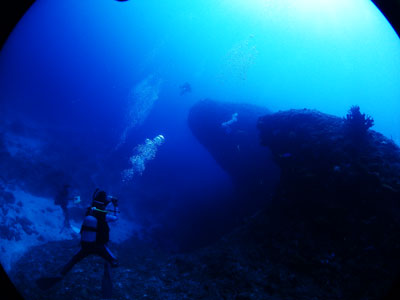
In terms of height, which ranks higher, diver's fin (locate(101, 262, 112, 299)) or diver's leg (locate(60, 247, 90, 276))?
diver's leg (locate(60, 247, 90, 276))

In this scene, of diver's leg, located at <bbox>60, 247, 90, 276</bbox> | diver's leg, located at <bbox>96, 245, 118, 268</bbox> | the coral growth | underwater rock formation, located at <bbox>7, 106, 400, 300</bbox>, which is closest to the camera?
diver's leg, located at <bbox>60, 247, 90, 276</bbox>

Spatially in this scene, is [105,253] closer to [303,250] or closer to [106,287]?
[106,287]

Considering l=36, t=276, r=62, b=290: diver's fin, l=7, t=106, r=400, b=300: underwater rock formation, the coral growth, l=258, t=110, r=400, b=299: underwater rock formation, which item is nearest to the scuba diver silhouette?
l=36, t=276, r=62, b=290: diver's fin

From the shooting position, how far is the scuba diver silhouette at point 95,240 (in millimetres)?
5727

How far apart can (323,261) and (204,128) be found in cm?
1679

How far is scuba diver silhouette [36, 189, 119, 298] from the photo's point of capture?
573 cm

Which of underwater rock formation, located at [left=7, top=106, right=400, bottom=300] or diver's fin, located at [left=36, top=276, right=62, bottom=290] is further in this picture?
underwater rock formation, located at [left=7, top=106, right=400, bottom=300]

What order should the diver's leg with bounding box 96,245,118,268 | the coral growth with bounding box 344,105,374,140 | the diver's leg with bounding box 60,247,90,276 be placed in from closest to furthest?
the diver's leg with bounding box 60,247,90,276, the diver's leg with bounding box 96,245,118,268, the coral growth with bounding box 344,105,374,140

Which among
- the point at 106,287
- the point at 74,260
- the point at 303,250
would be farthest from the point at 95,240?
the point at 303,250

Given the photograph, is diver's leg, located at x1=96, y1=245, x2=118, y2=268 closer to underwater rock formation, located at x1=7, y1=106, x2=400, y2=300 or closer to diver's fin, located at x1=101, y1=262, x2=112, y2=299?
diver's fin, located at x1=101, y1=262, x2=112, y2=299

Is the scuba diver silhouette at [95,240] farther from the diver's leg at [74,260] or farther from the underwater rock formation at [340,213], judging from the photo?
the underwater rock formation at [340,213]

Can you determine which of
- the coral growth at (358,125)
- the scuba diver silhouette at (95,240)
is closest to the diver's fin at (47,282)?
the scuba diver silhouette at (95,240)

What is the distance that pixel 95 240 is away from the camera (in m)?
5.82

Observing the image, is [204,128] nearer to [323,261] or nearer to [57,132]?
[323,261]
